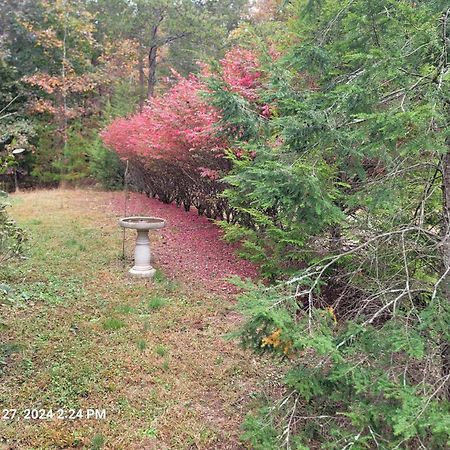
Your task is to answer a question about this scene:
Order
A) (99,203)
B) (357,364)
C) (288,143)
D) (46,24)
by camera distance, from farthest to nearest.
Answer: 1. (46,24)
2. (99,203)
3. (288,143)
4. (357,364)

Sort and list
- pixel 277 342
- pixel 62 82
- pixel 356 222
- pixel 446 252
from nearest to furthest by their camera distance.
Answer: pixel 277 342
pixel 446 252
pixel 356 222
pixel 62 82

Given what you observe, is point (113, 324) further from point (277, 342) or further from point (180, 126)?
point (180, 126)

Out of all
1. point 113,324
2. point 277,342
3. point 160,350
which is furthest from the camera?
point 113,324

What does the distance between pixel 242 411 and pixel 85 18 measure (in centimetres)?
1558

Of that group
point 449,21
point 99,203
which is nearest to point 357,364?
point 449,21

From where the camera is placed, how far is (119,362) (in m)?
3.19

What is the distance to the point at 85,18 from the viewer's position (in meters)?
14.7

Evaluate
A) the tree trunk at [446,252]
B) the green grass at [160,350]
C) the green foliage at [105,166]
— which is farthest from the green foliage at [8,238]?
the green foliage at [105,166]

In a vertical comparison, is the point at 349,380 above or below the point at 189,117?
below

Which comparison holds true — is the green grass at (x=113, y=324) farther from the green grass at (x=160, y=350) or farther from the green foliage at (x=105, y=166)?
the green foliage at (x=105, y=166)

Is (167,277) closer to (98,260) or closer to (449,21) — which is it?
(98,260)

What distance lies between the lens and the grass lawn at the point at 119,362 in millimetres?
2473

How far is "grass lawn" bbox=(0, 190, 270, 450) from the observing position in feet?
8.11
